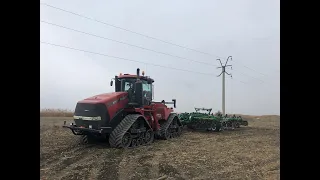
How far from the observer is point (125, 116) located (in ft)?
27.0

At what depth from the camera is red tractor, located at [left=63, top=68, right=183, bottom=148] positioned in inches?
290

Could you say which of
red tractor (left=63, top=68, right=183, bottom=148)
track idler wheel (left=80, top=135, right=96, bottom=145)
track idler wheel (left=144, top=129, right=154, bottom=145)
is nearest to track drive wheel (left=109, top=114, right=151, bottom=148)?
red tractor (left=63, top=68, right=183, bottom=148)

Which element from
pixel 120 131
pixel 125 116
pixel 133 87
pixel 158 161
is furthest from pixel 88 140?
pixel 158 161

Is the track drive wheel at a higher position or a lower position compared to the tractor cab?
lower

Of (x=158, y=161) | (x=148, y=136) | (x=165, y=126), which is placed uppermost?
(x=165, y=126)

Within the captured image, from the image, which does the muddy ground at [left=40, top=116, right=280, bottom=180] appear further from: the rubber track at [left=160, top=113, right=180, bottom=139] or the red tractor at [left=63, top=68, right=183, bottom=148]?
the rubber track at [left=160, top=113, right=180, bottom=139]

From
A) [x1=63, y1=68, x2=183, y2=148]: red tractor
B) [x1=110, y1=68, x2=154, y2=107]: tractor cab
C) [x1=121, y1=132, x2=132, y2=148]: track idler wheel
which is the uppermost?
[x1=110, y1=68, x2=154, y2=107]: tractor cab

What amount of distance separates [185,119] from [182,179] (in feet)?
26.6

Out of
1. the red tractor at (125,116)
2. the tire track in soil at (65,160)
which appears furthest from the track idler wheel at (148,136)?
the tire track in soil at (65,160)

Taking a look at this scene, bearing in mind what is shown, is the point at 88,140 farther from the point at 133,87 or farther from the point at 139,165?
the point at 139,165

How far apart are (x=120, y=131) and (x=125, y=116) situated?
2.76 feet
